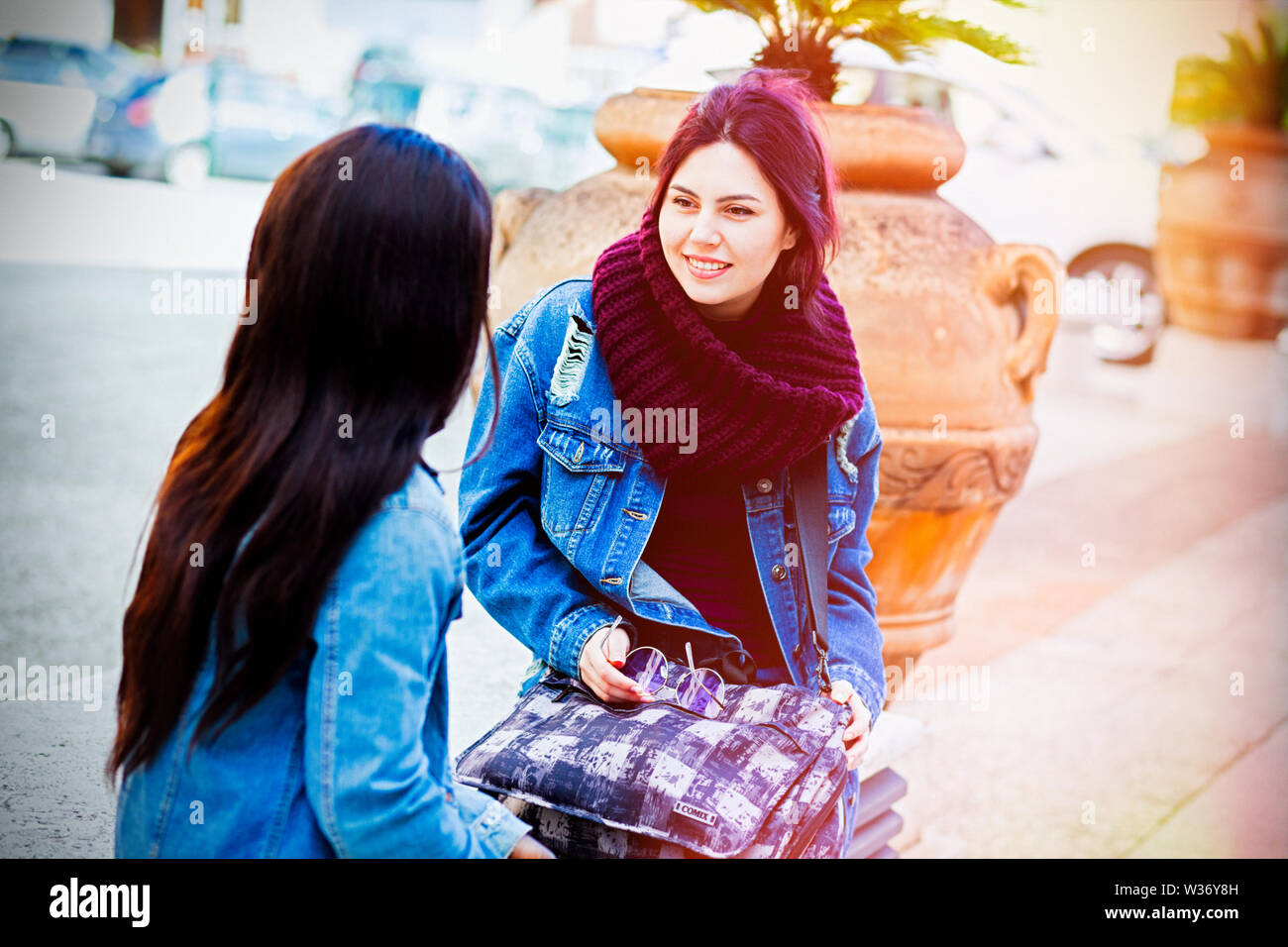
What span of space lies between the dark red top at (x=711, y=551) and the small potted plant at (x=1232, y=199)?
5802 millimetres

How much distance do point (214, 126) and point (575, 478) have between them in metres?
9.13

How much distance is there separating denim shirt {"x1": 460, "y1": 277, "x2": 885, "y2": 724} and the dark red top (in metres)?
0.02

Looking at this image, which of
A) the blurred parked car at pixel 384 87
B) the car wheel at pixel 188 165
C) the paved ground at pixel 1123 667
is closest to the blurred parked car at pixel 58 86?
the car wheel at pixel 188 165

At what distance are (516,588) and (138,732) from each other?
67cm

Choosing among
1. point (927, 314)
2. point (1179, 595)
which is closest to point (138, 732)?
point (927, 314)

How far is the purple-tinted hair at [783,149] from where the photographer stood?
2037 mm

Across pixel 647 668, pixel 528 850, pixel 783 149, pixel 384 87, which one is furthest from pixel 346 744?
pixel 384 87

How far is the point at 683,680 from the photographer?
1.97 metres

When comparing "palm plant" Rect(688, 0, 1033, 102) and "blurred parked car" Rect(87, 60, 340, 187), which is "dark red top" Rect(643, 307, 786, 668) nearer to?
"palm plant" Rect(688, 0, 1033, 102)

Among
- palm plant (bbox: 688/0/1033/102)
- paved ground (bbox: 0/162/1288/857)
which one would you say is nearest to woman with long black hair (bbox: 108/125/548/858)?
paved ground (bbox: 0/162/1288/857)

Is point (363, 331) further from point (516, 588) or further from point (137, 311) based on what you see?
point (137, 311)

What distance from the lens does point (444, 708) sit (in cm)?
160

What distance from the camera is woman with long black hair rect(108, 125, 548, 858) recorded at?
4.60 ft

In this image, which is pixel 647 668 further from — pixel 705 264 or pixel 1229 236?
pixel 1229 236
